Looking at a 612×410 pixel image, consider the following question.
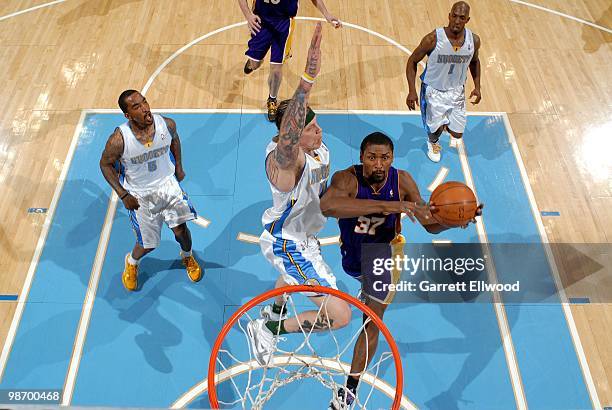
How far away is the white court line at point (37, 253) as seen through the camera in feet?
16.2

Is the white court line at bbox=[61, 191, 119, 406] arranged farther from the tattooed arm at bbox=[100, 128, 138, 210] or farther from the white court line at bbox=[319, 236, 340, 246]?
the white court line at bbox=[319, 236, 340, 246]

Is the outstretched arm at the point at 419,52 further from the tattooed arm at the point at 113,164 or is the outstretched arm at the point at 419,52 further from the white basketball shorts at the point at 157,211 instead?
the tattooed arm at the point at 113,164

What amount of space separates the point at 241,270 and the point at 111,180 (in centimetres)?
150

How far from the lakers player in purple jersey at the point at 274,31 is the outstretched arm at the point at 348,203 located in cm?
277

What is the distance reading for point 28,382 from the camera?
4703mm

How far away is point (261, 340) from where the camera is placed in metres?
4.63

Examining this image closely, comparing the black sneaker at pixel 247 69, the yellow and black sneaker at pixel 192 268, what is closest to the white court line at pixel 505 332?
the yellow and black sneaker at pixel 192 268

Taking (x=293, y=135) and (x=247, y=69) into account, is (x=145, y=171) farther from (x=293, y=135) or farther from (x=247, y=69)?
(x=247, y=69)

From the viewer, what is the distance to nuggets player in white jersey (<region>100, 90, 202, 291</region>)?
4492 mm

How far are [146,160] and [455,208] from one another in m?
2.37

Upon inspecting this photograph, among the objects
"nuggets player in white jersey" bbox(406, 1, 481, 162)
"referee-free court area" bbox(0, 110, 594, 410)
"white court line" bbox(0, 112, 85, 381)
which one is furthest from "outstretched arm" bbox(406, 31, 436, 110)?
"white court line" bbox(0, 112, 85, 381)

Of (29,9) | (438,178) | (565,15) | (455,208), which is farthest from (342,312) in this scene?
(29,9)

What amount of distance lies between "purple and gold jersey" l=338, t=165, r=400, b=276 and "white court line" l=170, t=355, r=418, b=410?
2.95 feet

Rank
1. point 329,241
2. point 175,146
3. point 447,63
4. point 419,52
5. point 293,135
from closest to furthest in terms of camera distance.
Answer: point 293,135 < point 175,146 < point 329,241 < point 419,52 < point 447,63
